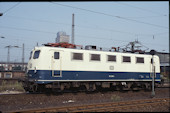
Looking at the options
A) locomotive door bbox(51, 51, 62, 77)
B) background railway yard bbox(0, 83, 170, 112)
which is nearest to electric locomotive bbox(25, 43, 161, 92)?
locomotive door bbox(51, 51, 62, 77)

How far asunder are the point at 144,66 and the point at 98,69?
5694 millimetres

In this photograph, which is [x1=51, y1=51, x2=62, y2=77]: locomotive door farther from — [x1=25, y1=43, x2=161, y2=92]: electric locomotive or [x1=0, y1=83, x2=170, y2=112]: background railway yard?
[x1=0, y1=83, x2=170, y2=112]: background railway yard

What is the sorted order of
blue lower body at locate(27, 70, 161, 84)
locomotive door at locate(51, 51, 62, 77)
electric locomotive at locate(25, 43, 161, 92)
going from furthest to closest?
locomotive door at locate(51, 51, 62, 77) < electric locomotive at locate(25, 43, 161, 92) < blue lower body at locate(27, 70, 161, 84)

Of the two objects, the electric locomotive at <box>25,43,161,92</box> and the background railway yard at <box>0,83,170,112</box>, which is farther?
the electric locomotive at <box>25,43,161,92</box>

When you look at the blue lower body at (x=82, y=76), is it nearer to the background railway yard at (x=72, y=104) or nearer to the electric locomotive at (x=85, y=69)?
the electric locomotive at (x=85, y=69)

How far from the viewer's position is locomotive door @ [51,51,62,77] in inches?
596

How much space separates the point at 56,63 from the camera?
15305mm

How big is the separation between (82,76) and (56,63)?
2.54 m

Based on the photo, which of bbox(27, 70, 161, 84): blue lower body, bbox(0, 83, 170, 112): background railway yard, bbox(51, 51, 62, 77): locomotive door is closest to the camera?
bbox(0, 83, 170, 112): background railway yard

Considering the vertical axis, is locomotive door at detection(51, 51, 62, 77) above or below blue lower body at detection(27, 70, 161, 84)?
above

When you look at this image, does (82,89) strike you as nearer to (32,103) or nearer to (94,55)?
(94,55)

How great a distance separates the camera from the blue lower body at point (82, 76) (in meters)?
14.7

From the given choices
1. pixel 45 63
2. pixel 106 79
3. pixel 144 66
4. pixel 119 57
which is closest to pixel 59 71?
pixel 45 63

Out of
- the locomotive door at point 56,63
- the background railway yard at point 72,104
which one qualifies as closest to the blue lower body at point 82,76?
the locomotive door at point 56,63
